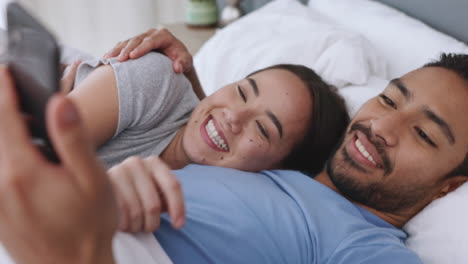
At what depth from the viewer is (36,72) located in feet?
1.28

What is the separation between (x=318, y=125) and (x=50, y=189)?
0.97 m

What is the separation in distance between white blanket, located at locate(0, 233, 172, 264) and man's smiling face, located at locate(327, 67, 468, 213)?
1.76 ft

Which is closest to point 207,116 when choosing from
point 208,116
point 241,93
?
point 208,116

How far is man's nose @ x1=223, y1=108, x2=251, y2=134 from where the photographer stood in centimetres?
111

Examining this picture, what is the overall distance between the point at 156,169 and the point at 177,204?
69 mm

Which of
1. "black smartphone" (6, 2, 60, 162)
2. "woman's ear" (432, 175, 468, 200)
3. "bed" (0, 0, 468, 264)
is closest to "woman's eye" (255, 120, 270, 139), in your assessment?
"bed" (0, 0, 468, 264)

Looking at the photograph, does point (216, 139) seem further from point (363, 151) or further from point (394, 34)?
point (394, 34)

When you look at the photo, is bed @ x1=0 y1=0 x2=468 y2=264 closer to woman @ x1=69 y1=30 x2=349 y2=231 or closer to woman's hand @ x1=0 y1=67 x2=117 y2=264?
woman @ x1=69 y1=30 x2=349 y2=231

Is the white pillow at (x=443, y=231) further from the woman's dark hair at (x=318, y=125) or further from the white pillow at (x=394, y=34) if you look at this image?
the white pillow at (x=394, y=34)

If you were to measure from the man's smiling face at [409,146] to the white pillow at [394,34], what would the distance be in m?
0.22

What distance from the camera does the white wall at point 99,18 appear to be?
272cm

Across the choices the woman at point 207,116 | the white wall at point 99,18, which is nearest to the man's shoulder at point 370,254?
the woman at point 207,116

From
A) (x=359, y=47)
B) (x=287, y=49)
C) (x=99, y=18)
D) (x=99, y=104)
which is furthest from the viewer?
(x=99, y=18)

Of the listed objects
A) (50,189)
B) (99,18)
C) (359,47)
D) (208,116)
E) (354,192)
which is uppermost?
(50,189)
